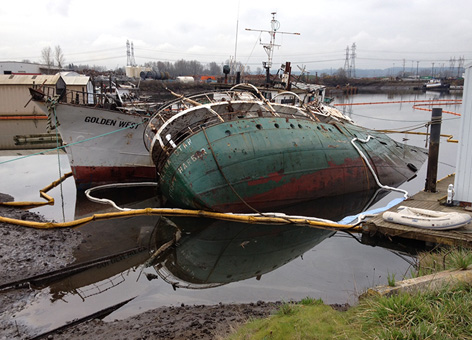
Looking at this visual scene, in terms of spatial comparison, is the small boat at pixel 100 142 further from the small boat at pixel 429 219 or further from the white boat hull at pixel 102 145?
the small boat at pixel 429 219

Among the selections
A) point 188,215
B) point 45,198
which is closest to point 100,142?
point 45,198

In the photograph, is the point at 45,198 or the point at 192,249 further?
the point at 45,198

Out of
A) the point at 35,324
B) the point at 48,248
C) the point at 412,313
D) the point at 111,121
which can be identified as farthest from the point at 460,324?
the point at 111,121

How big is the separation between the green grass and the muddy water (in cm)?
221

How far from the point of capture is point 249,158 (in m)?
11.1

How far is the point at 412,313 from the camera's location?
3969 millimetres

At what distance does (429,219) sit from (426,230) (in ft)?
0.80

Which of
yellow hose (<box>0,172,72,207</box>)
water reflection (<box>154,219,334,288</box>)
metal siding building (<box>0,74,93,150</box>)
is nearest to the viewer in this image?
water reflection (<box>154,219,334,288</box>)

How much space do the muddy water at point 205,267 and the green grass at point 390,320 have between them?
2.21 meters

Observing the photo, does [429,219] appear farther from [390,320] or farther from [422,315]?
[390,320]

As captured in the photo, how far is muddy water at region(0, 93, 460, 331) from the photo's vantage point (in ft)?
23.9

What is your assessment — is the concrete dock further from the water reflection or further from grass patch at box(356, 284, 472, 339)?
grass patch at box(356, 284, 472, 339)

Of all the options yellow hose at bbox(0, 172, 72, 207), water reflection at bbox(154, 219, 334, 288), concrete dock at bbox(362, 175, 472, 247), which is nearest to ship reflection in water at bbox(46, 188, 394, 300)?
water reflection at bbox(154, 219, 334, 288)

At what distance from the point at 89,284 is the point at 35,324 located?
4.88ft
